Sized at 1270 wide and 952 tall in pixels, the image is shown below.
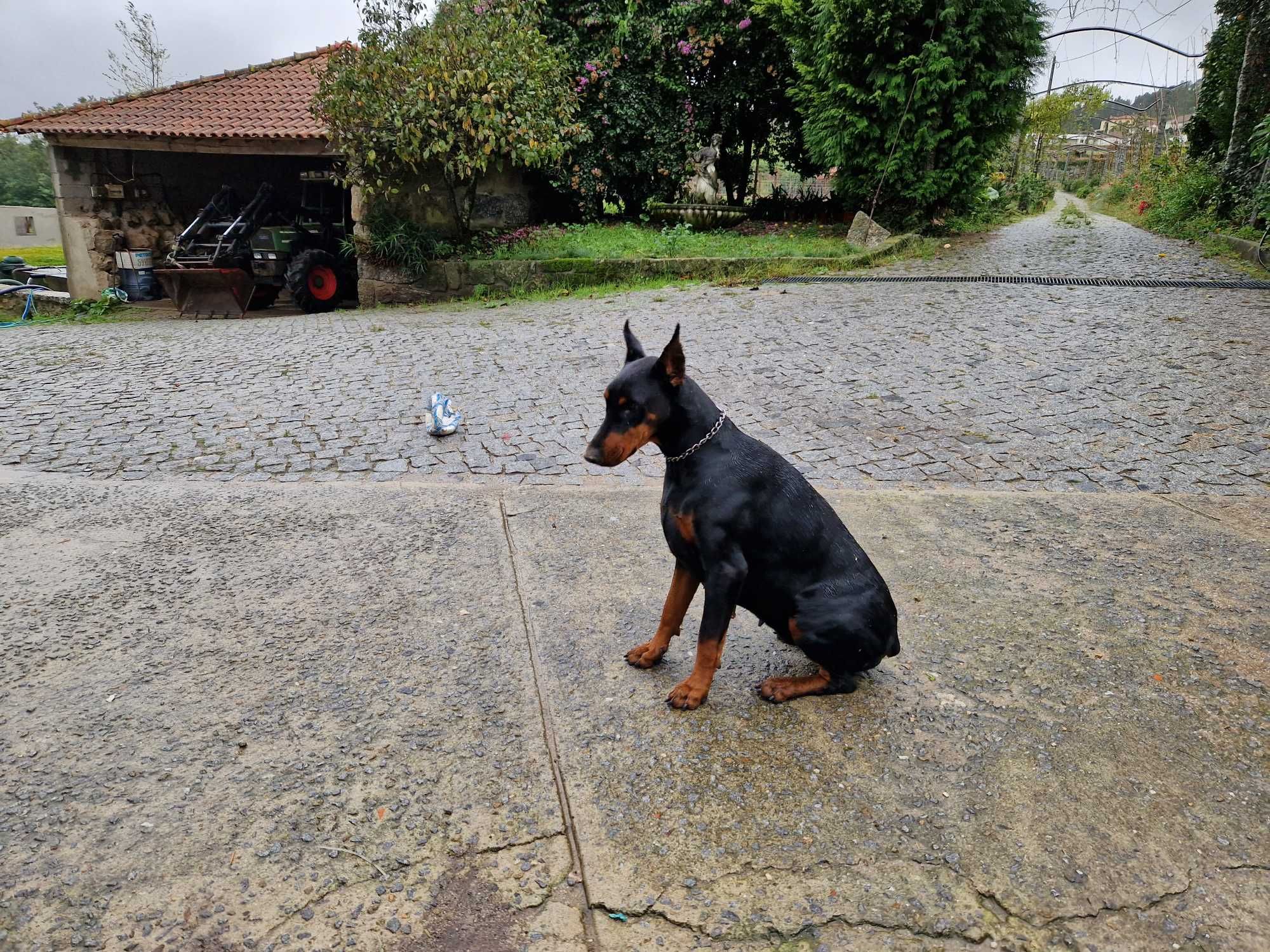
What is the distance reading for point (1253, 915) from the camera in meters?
1.84

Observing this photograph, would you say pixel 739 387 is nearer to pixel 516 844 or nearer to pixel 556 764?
pixel 556 764

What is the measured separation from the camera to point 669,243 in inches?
482

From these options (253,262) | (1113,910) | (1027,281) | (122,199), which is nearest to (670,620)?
(1113,910)

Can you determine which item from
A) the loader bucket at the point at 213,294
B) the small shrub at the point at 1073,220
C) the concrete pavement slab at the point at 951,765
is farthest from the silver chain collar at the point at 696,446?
the small shrub at the point at 1073,220

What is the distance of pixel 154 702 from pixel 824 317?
7.45 metres

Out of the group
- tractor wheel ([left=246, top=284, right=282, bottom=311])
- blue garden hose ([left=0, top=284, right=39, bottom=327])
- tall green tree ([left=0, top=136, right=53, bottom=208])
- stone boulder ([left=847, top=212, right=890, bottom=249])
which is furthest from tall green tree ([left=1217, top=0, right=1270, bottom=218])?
tall green tree ([left=0, top=136, right=53, bottom=208])

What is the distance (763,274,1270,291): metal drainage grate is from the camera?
30.4 ft

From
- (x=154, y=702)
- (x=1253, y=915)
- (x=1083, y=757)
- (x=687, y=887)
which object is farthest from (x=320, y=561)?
(x=1253, y=915)

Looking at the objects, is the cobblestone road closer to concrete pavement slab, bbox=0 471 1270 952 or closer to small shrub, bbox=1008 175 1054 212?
concrete pavement slab, bbox=0 471 1270 952

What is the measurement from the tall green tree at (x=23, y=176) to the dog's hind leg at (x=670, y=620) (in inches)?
1794

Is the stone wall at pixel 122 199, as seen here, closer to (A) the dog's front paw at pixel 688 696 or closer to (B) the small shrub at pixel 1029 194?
(A) the dog's front paw at pixel 688 696

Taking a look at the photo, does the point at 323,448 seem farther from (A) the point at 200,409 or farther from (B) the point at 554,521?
(B) the point at 554,521

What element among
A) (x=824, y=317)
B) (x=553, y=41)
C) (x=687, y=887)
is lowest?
(x=687, y=887)

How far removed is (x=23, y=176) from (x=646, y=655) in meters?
52.7
